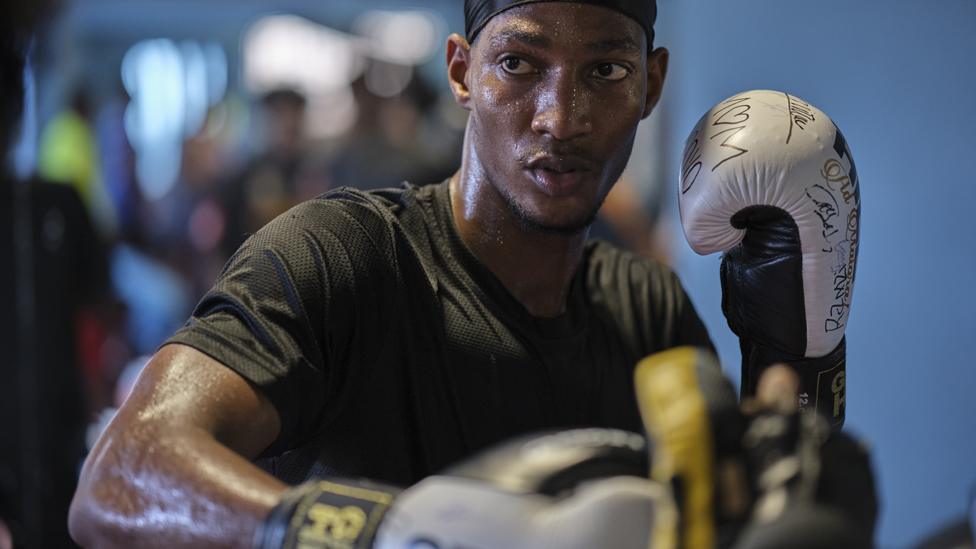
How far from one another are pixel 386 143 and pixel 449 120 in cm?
31

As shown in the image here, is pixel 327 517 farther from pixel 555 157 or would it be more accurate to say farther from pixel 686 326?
pixel 686 326

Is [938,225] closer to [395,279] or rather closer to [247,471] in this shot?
[395,279]

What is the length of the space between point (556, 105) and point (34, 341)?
1.91 metres

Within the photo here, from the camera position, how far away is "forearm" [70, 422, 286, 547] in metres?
1.05

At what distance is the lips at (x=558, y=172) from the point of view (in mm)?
1502

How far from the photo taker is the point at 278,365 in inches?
48.1

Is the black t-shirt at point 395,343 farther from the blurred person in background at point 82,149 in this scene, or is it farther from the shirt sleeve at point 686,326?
the blurred person in background at point 82,149

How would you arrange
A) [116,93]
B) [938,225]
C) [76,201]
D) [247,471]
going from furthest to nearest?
[116,93], [76,201], [938,225], [247,471]

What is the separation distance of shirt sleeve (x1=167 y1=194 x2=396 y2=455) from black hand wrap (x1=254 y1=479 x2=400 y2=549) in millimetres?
221

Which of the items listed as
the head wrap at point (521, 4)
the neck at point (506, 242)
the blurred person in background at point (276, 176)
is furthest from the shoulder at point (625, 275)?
the blurred person in background at point (276, 176)

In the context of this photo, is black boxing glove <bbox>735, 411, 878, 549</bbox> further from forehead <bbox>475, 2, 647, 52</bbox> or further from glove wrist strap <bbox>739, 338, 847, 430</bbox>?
forehead <bbox>475, 2, 647, 52</bbox>

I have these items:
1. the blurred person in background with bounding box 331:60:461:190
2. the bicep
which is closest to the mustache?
the bicep

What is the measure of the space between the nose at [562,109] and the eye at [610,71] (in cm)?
4

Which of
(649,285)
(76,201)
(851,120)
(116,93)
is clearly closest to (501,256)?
(649,285)
